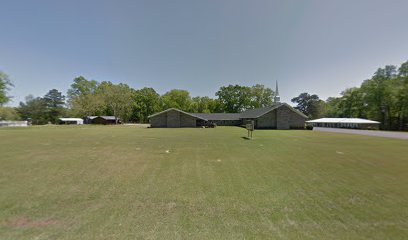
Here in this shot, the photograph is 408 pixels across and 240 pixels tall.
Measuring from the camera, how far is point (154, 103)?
72562 mm

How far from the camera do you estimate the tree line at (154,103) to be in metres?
55.6

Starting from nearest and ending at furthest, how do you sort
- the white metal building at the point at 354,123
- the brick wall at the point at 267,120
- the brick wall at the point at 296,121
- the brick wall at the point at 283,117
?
the brick wall at the point at 283,117
the brick wall at the point at 267,120
the brick wall at the point at 296,121
the white metal building at the point at 354,123

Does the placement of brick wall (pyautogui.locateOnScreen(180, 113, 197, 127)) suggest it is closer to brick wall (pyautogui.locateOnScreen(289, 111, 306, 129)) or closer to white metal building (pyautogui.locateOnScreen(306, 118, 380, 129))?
brick wall (pyautogui.locateOnScreen(289, 111, 306, 129))

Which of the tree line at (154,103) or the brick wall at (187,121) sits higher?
Answer: the tree line at (154,103)

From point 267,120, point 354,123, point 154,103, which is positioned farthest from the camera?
point 154,103

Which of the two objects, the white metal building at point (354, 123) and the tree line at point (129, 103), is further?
the tree line at point (129, 103)

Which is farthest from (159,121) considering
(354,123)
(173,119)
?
(354,123)

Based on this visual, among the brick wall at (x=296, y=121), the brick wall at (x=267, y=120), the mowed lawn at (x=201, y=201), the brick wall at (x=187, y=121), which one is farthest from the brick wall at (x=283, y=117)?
the mowed lawn at (x=201, y=201)

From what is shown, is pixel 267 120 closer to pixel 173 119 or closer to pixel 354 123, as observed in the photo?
pixel 173 119

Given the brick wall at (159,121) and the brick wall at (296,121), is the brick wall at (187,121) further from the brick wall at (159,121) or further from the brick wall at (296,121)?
the brick wall at (296,121)

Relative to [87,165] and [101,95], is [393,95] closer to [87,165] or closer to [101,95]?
[87,165]

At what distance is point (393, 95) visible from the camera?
4275cm

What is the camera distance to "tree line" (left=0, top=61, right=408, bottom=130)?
55.6 metres

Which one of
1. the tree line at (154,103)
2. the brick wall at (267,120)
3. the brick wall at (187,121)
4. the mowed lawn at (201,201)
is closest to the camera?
the mowed lawn at (201,201)
